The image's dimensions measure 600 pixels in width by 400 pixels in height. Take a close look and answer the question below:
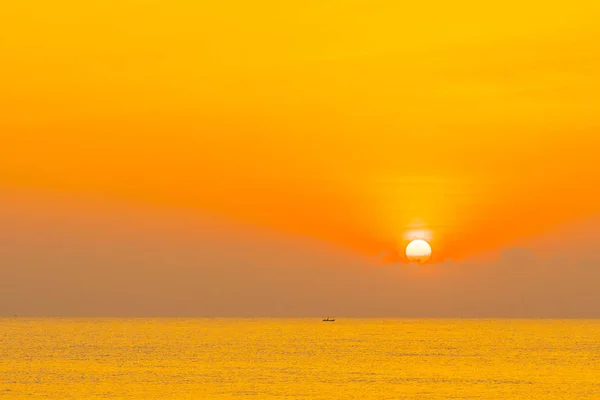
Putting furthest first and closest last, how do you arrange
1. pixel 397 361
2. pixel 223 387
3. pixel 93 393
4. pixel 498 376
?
1. pixel 397 361
2. pixel 498 376
3. pixel 223 387
4. pixel 93 393

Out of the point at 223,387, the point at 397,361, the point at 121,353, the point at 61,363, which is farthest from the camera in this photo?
the point at 121,353

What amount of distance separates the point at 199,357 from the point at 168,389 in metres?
66.7

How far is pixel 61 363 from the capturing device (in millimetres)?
159625

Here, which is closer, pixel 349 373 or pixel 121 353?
pixel 349 373

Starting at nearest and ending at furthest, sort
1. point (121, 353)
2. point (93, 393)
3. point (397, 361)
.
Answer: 1. point (93, 393)
2. point (397, 361)
3. point (121, 353)

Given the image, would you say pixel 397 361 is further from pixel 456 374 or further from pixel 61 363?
pixel 61 363

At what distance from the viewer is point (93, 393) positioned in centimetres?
10888

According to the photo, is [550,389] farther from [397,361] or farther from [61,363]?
[61,363]

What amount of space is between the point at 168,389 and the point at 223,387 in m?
7.10

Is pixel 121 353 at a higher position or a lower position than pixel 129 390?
higher

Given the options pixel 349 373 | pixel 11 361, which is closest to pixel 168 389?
pixel 349 373

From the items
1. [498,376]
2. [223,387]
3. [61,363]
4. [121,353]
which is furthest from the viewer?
[121,353]

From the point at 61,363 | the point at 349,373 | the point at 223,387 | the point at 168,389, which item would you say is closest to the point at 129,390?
the point at 168,389

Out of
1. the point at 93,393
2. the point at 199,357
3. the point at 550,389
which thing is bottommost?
the point at 93,393
